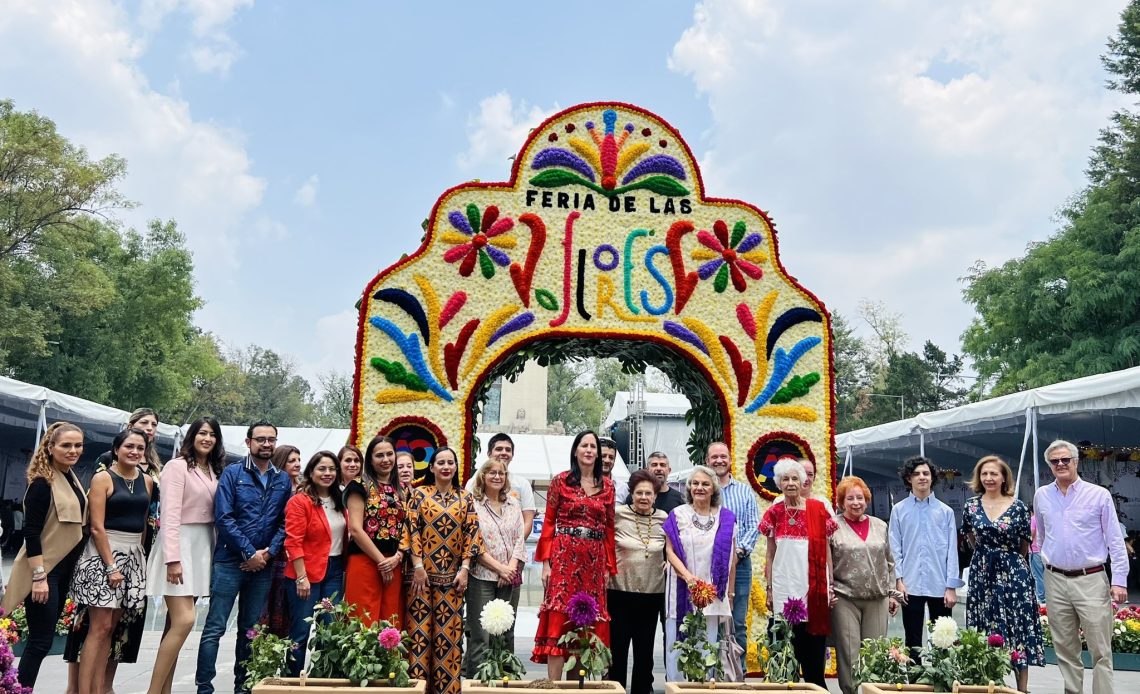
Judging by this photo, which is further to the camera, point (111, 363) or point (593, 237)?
point (111, 363)

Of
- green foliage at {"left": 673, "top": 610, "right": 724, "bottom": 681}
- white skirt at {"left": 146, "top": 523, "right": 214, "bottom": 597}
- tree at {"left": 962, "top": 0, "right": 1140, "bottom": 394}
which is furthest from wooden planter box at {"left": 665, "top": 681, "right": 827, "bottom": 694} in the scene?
tree at {"left": 962, "top": 0, "right": 1140, "bottom": 394}

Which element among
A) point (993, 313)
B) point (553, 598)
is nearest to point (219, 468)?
point (553, 598)

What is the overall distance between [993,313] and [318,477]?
18819 millimetres

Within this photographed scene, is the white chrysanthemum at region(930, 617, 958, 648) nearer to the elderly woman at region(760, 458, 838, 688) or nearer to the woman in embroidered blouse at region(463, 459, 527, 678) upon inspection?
the elderly woman at region(760, 458, 838, 688)

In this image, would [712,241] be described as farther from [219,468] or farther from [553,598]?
[219,468]

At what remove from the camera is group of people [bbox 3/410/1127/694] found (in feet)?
13.3

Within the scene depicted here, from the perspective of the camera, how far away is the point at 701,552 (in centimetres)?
437

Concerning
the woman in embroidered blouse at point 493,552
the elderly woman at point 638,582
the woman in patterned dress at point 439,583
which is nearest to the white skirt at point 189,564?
the woman in patterned dress at point 439,583

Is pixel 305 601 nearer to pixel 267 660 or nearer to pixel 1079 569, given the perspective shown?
pixel 267 660

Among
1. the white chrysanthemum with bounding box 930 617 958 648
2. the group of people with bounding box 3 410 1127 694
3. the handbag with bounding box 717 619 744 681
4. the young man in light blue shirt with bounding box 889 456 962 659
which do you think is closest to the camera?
the white chrysanthemum with bounding box 930 617 958 648

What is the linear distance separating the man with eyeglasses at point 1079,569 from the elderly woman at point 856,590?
3.00ft

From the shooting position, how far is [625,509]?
4.60 meters

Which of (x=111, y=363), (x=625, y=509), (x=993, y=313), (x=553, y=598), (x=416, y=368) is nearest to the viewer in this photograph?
(x=553, y=598)

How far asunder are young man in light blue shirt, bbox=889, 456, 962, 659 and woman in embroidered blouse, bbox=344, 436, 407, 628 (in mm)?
2639
